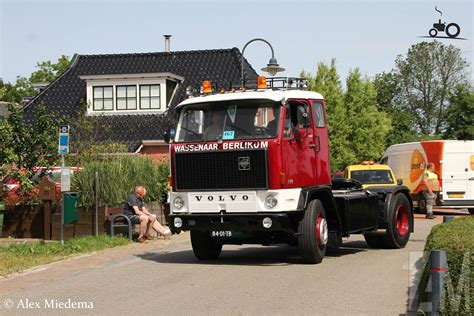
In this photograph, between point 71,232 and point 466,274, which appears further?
point 71,232

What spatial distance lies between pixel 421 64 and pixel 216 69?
147 feet

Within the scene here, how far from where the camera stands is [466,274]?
804cm

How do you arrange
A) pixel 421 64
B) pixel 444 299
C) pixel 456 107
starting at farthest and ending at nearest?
1. pixel 421 64
2. pixel 456 107
3. pixel 444 299

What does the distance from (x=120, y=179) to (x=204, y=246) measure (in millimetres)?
5898

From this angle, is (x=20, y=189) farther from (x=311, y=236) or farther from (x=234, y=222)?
(x=311, y=236)

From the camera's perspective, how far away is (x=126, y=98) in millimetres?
41562

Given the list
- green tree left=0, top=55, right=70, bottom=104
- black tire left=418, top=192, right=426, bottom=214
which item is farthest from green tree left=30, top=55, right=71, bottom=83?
black tire left=418, top=192, right=426, bottom=214

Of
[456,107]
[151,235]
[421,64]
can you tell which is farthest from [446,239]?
[421,64]

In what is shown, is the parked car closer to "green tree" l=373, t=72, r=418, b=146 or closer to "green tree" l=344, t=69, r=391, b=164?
"green tree" l=344, t=69, r=391, b=164

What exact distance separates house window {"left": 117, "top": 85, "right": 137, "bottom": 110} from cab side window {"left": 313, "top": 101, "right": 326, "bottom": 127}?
90.4 ft

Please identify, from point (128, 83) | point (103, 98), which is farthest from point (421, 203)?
point (103, 98)

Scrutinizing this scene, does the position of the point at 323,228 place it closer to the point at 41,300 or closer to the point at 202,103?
the point at 202,103

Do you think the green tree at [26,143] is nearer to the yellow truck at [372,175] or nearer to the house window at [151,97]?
the yellow truck at [372,175]

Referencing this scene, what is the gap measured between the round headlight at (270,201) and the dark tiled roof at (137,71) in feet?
92.2
